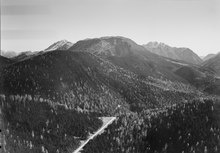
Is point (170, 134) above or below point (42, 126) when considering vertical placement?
below

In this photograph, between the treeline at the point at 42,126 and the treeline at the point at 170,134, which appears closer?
the treeline at the point at 42,126

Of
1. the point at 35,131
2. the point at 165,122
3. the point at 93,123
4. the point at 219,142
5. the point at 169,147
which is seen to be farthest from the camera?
the point at 93,123

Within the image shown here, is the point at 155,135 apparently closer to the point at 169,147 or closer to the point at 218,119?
the point at 169,147

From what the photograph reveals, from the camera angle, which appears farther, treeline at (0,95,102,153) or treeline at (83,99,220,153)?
treeline at (83,99,220,153)

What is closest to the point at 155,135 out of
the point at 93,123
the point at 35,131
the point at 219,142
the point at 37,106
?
the point at 219,142
